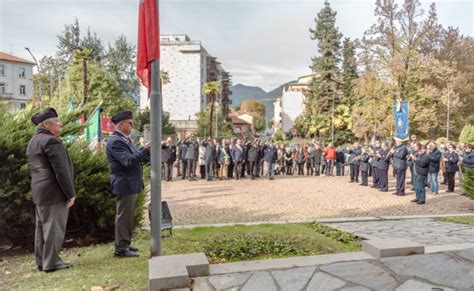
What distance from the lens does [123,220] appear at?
17.3 ft

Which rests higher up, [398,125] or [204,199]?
[398,125]

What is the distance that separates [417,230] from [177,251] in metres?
4.57

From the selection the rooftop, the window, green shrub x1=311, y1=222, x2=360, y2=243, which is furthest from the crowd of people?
the window

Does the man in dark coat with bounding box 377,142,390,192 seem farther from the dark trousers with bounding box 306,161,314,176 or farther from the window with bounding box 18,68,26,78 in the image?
the window with bounding box 18,68,26,78

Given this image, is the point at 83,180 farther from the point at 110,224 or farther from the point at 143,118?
the point at 143,118

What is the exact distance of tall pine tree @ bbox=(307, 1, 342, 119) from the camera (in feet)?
191

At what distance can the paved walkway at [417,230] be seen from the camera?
650cm

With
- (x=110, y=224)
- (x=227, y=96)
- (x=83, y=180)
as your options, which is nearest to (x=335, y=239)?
(x=110, y=224)

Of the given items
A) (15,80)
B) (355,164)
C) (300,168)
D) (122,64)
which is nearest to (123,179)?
(355,164)

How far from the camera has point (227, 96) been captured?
4156 inches

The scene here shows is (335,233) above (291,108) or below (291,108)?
below

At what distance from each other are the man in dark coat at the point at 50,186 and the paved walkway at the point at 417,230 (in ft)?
15.4

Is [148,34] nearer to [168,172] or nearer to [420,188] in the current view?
[420,188]

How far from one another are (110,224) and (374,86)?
32.0m
